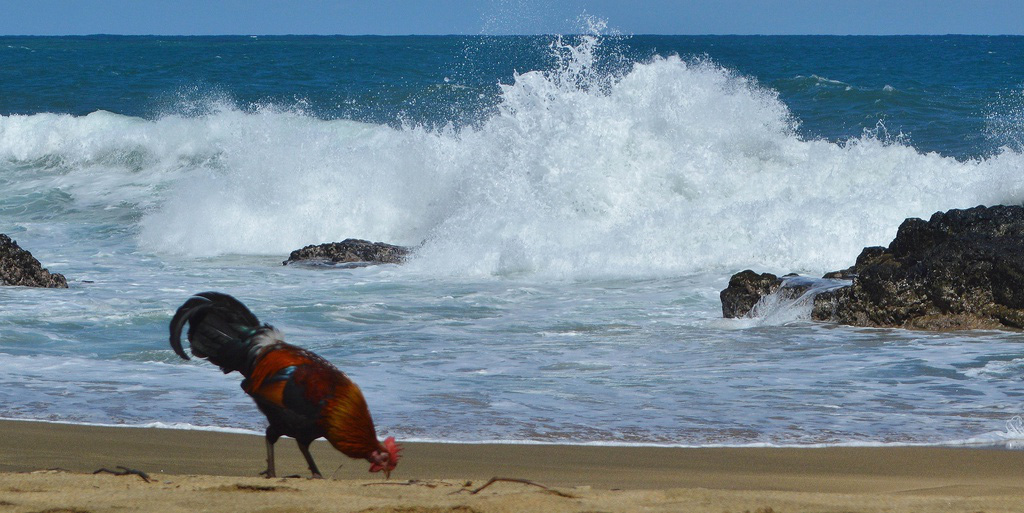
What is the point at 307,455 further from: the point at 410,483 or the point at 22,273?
the point at 22,273

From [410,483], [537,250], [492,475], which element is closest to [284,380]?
[410,483]

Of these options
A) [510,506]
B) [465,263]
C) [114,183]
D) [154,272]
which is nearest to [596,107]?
[465,263]

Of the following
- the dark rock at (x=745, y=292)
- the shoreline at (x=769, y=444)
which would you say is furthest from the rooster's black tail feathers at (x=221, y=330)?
the dark rock at (x=745, y=292)

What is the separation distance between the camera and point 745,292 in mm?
9109

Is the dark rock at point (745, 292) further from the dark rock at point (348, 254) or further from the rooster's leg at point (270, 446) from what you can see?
the rooster's leg at point (270, 446)

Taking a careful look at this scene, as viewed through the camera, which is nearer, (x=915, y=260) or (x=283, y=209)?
(x=915, y=260)

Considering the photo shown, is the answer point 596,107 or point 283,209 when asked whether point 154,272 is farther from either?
point 596,107

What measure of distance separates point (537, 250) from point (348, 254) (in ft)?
6.73

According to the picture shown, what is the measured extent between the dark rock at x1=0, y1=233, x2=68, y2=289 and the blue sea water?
0.49 ft

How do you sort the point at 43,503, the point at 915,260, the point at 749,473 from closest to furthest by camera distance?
1. the point at 43,503
2. the point at 749,473
3. the point at 915,260

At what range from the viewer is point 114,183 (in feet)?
67.6

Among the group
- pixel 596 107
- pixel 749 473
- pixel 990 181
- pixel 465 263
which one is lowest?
pixel 749 473

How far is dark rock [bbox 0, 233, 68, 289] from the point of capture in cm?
1013

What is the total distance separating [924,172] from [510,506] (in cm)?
1287
